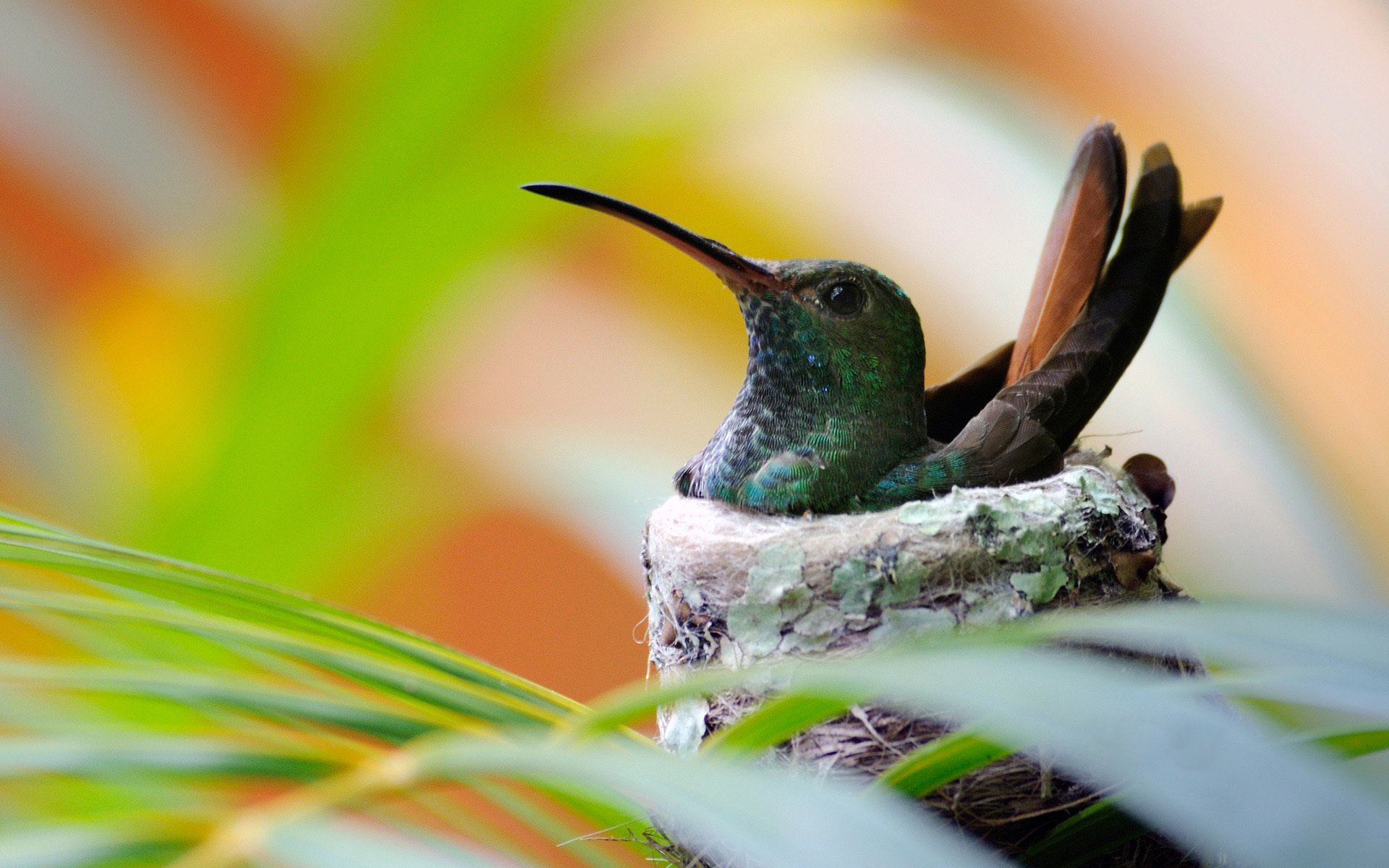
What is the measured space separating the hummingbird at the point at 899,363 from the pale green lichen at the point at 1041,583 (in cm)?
15

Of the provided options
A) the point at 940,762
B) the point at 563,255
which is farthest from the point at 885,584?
the point at 563,255

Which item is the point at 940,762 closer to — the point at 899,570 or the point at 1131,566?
the point at 899,570

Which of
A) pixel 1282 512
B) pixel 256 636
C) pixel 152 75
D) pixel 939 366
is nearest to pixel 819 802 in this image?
pixel 256 636

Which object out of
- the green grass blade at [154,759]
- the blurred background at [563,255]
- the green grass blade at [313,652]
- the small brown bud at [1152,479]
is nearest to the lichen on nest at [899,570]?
the small brown bud at [1152,479]

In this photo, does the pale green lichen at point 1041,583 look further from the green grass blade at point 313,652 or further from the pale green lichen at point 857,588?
the green grass blade at point 313,652

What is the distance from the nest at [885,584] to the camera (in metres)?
0.73

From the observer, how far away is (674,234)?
0.87 m

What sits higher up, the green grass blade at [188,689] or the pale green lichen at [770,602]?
the green grass blade at [188,689]

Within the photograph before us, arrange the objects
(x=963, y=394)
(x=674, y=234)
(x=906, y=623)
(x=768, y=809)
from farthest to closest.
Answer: (x=963, y=394) < (x=674, y=234) < (x=906, y=623) < (x=768, y=809)

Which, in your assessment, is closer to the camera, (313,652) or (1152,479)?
(313,652)

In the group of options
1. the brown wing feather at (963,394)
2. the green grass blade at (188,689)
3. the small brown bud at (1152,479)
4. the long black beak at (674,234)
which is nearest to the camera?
the green grass blade at (188,689)

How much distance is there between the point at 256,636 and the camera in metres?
0.48

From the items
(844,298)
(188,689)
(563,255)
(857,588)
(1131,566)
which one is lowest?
(1131,566)

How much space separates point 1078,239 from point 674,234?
1.37 feet
